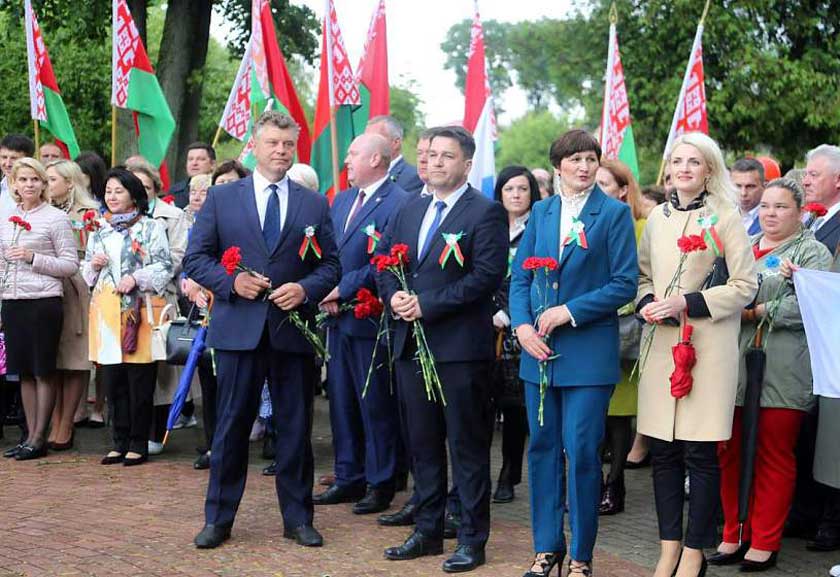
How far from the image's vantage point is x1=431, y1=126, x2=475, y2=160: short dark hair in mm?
6430

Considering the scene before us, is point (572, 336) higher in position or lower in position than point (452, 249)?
lower

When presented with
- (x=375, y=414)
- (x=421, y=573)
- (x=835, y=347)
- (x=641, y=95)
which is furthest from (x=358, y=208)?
(x=641, y=95)

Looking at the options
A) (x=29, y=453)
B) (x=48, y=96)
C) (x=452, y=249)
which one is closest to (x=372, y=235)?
(x=452, y=249)

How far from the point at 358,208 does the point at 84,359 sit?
2.97 meters

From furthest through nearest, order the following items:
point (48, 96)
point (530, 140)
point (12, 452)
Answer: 1. point (530, 140)
2. point (48, 96)
3. point (12, 452)

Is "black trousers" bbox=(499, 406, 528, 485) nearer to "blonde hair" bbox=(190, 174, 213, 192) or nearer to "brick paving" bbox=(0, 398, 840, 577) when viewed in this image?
"brick paving" bbox=(0, 398, 840, 577)

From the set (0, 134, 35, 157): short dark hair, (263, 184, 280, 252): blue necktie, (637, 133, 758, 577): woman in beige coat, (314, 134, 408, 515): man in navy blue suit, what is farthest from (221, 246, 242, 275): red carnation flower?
(0, 134, 35, 157): short dark hair

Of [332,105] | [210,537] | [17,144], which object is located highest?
[332,105]

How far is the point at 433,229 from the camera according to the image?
645cm

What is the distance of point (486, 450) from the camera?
651 cm

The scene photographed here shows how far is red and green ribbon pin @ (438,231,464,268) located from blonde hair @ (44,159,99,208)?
4.59 metres

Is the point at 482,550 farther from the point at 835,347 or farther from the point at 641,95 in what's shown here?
the point at 641,95

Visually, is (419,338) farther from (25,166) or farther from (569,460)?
(25,166)

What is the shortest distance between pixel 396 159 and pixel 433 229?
2346 mm
